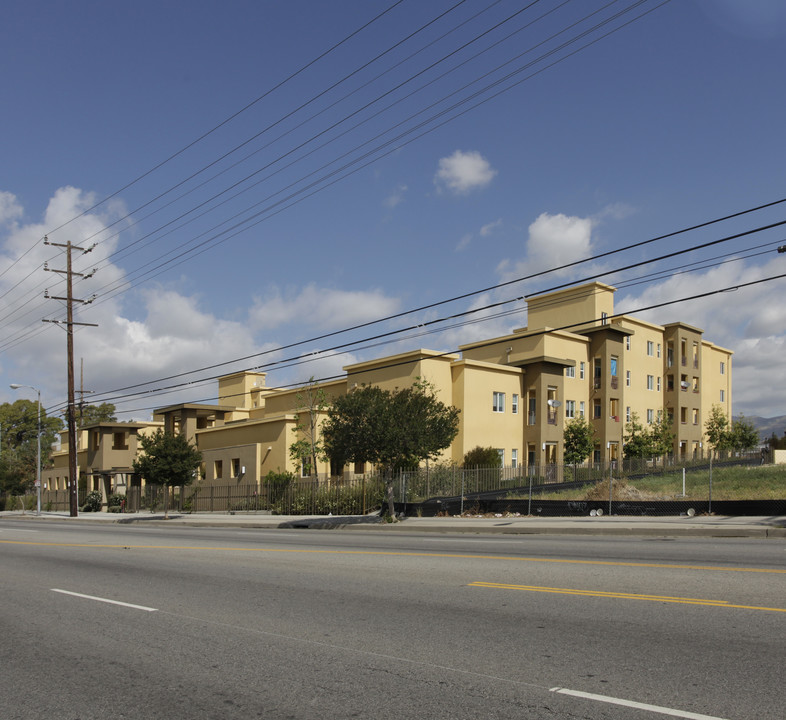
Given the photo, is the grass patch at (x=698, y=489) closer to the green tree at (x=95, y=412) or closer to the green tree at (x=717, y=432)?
the green tree at (x=717, y=432)

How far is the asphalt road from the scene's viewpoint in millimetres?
5574

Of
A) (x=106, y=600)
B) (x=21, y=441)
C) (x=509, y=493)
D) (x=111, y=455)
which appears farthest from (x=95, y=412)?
(x=106, y=600)

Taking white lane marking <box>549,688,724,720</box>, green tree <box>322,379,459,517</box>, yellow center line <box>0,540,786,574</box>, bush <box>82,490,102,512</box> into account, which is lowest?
bush <box>82,490,102,512</box>

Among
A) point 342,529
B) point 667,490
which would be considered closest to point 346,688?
point 342,529

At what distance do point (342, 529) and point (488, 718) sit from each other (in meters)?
23.9

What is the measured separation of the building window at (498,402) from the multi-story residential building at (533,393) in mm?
70

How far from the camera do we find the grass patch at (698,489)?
2712 cm

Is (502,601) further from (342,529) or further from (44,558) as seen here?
(342,529)

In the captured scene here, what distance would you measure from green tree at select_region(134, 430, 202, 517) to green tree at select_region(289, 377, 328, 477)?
5.78 m

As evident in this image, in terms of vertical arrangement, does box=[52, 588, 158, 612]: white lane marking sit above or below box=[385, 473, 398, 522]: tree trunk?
above

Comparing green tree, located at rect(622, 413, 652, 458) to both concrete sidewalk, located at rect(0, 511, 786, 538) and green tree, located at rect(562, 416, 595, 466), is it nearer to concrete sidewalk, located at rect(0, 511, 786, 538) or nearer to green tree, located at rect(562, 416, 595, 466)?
green tree, located at rect(562, 416, 595, 466)

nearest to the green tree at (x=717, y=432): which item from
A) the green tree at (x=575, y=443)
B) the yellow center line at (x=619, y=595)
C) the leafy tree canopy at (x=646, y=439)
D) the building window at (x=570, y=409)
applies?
the leafy tree canopy at (x=646, y=439)

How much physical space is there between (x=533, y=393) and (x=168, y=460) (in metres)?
23.6

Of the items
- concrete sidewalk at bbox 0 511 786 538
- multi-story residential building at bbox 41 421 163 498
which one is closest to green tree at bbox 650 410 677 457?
concrete sidewalk at bbox 0 511 786 538
